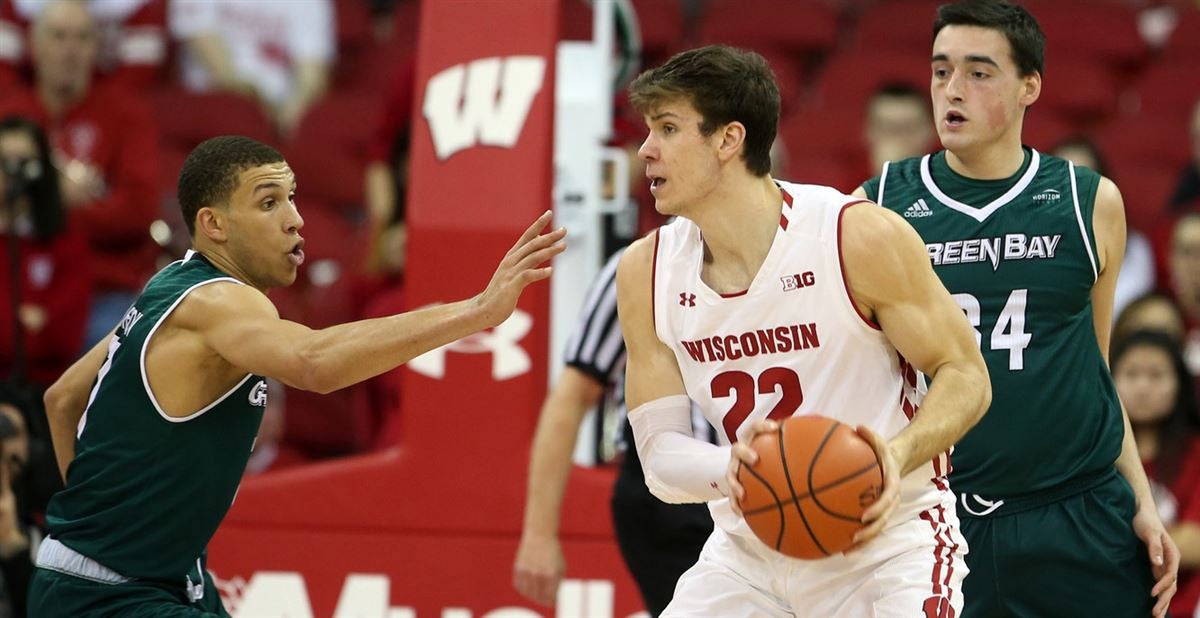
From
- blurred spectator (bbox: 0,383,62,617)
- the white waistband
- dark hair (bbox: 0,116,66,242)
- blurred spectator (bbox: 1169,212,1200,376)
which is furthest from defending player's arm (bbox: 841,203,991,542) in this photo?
dark hair (bbox: 0,116,66,242)

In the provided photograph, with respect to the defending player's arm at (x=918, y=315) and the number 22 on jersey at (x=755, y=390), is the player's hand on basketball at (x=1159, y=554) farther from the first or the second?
the number 22 on jersey at (x=755, y=390)

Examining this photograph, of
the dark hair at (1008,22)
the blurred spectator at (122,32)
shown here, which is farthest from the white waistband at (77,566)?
the blurred spectator at (122,32)

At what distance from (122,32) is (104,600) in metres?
7.29

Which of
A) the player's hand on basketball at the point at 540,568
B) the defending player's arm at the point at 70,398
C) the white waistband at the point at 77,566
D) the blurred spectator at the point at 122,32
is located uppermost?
the blurred spectator at the point at 122,32

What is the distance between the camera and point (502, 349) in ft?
21.8

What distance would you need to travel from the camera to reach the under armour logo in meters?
6.64

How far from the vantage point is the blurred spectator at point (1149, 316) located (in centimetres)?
812

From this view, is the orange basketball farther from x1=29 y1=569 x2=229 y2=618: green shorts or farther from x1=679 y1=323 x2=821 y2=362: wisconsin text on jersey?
x1=29 y1=569 x2=229 y2=618: green shorts

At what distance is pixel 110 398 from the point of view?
15.1 ft

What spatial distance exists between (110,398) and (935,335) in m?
2.18

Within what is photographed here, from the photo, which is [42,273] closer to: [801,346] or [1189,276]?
[801,346]

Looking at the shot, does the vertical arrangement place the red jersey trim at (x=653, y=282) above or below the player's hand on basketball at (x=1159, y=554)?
above

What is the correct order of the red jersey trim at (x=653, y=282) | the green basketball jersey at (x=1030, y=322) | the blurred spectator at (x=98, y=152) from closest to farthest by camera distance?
the red jersey trim at (x=653, y=282)
the green basketball jersey at (x=1030, y=322)
the blurred spectator at (x=98, y=152)

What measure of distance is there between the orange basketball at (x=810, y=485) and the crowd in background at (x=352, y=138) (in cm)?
333
